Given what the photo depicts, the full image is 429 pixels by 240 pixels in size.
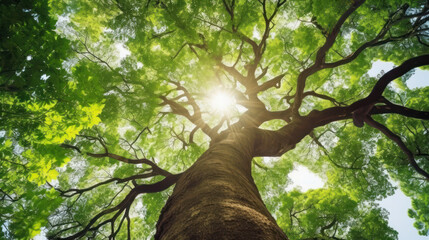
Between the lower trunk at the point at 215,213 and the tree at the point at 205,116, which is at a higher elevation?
the tree at the point at 205,116

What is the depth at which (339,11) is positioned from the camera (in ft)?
16.2

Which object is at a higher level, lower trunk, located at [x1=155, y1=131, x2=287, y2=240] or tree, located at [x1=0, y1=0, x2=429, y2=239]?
tree, located at [x1=0, y1=0, x2=429, y2=239]

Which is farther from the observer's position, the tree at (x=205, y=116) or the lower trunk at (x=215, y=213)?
the tree at (x=205, y=116)

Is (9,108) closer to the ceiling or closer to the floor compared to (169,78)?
closer to the floor

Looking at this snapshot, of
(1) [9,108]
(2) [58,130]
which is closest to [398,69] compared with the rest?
(2) [58,130]

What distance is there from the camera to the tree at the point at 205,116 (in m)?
2.41

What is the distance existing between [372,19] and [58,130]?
765 centimetres

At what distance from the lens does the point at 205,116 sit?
10.2 m

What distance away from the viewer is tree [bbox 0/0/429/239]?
2.41 m

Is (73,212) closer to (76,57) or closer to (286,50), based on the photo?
(76,57)

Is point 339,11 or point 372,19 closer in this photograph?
point 339,11

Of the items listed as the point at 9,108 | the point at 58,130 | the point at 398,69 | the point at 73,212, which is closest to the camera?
the point at 9,108

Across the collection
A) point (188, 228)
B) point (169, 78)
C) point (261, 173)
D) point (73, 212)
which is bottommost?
point (188, 228)

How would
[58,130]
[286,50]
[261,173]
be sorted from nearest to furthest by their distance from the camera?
[58,130], [286,50], [261,173]
